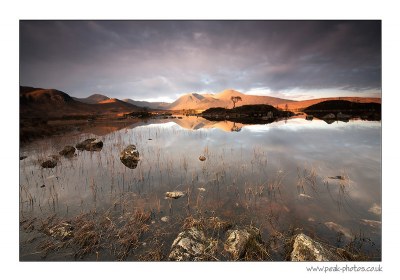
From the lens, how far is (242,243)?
10.5 feet

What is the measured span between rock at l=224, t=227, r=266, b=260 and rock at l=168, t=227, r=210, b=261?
1.33ft

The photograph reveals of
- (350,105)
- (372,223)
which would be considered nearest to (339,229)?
(372,223)

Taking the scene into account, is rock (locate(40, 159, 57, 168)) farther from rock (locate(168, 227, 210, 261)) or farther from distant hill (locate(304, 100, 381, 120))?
distant hill (locate(304, 100, 381, 120))

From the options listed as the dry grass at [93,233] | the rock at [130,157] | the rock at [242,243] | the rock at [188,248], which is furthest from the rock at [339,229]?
the rock at [130,157]

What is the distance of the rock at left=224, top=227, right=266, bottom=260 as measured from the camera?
3.15m

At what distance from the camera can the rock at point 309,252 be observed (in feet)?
9.93

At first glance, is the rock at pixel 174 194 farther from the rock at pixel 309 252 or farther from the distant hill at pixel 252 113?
the distant hill at pixel 252 113

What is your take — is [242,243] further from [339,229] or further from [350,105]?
[350,105]

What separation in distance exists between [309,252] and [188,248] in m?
2.00

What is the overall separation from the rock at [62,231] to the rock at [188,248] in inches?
80.8

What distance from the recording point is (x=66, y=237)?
3.48m

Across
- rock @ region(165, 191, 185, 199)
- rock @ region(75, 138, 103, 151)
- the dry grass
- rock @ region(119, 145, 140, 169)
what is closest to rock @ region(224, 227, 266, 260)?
the dry grass
